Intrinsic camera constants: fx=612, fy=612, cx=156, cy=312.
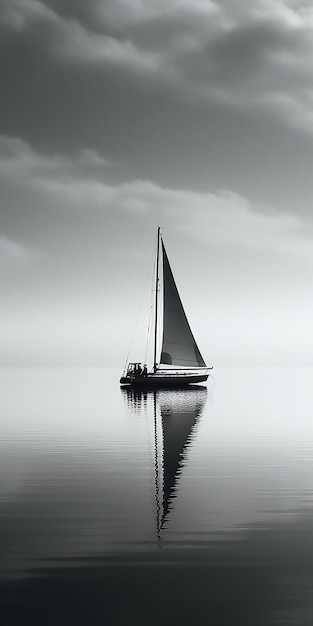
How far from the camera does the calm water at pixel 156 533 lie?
13812 mm

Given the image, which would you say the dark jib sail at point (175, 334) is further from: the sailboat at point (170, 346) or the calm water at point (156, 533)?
the calm water at point (156, 533)

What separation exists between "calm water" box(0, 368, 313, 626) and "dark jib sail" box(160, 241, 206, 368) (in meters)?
63.6

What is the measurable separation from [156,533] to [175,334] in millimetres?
88845

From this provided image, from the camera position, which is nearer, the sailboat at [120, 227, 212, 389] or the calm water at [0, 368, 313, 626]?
the calm water at [0, 368, 313, 626]

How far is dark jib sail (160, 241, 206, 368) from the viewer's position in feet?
355

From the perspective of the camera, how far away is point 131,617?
43.0 ft

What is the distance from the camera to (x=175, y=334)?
356ft

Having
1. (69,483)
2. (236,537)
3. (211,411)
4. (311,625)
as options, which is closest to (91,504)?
(69,483)

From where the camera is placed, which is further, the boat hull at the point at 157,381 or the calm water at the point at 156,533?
the boat hull at the point at 157,381

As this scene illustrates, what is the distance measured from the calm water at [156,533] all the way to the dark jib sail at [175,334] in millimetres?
63613

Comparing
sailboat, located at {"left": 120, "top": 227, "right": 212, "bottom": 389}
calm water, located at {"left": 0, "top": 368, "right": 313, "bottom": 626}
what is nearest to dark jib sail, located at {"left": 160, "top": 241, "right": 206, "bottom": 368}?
sailboat, located at {"left": 120, "top": 227, "right": 212, "bottom": 389}

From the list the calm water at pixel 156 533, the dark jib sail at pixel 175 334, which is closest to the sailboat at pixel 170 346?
the dark jib sail at pixel 175 334

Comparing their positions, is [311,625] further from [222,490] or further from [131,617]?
[222,490]

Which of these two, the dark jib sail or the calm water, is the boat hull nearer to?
the dark jib sail
